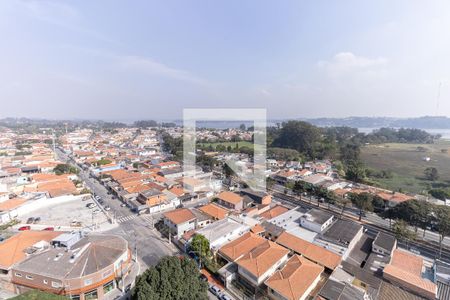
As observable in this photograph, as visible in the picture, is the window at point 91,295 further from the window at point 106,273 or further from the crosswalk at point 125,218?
the crosswalk at point 125,218

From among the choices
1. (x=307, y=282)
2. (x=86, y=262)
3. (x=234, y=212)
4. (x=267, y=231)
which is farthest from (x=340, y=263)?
(x=86, y=262)

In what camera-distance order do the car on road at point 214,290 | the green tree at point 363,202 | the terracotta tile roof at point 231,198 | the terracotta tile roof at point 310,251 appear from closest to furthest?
the car on road at point 214,290 < the terracotta tile roof at point 310,251 < the green tree at point 363,202 < the terracotta tile roof at point 231,198

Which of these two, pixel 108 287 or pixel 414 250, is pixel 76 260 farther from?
pixel 414 250

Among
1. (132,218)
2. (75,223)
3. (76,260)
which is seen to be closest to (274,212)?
(132,218)

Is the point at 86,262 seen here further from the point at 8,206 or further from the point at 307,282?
the point at 8,206

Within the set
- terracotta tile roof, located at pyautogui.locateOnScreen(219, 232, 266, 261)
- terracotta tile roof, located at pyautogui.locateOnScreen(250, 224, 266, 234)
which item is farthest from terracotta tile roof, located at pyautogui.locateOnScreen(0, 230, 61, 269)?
terracotta tile roof, located at pyautogui.locateOnScreen(250, 224, 266, 234)

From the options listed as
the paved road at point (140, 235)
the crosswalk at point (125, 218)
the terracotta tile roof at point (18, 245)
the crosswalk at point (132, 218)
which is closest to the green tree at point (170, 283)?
the paved road at point (140, 235)

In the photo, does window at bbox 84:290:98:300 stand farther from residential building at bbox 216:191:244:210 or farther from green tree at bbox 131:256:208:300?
residential building at bbox 216:191:244:210
